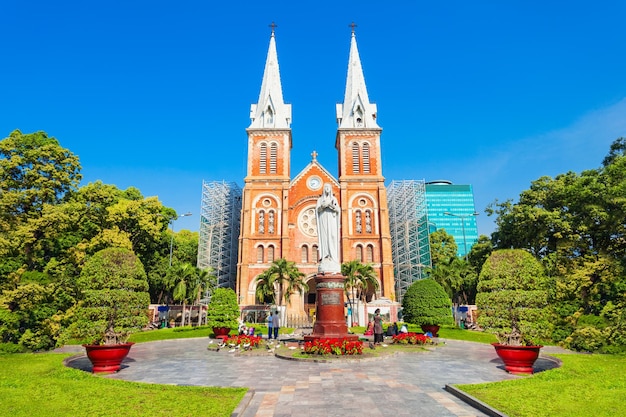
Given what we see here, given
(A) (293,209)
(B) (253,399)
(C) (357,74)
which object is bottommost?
(B) (253,399)

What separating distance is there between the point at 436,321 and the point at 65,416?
19.2 metres

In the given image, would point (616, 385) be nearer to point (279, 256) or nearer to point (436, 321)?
point (436, 321)

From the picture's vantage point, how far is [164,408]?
609 cm

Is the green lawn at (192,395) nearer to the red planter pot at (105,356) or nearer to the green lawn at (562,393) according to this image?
the green lawn at (562,393)

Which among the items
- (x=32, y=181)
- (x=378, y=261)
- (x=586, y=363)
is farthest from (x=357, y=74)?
(x=586, y=363)

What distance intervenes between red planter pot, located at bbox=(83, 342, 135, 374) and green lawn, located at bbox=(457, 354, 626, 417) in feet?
25.9

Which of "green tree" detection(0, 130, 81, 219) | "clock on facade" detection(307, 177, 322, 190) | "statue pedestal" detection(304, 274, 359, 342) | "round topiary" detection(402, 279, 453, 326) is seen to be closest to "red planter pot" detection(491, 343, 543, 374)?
"statue pedestal" detection(304, 274, 359, 342)

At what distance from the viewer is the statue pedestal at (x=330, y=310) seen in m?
12.8

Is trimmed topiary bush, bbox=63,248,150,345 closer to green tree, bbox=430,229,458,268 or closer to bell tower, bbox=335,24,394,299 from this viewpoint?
bell tower, bbox=335,24,394,299

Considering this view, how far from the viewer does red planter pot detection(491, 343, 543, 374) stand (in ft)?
29.7

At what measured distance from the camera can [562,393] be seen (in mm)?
6855

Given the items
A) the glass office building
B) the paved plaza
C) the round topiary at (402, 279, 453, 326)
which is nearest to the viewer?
the paved plaza

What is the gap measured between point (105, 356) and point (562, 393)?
9763 mm

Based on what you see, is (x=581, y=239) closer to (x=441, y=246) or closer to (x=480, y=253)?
(x=480, y=253)
